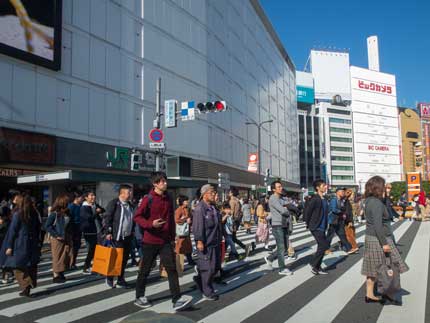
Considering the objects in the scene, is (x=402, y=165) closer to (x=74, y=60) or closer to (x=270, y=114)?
(x=270, y=114)

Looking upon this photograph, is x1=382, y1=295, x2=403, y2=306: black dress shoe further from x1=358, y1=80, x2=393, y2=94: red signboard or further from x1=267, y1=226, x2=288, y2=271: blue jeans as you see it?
x1=358, y1=80, x2=393, y2=94: red signboard

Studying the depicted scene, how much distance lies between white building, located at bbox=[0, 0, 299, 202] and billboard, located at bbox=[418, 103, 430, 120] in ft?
350

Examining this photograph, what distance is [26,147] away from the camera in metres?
16.8

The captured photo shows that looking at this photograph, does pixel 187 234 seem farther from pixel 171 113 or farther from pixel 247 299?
pixel 171 113

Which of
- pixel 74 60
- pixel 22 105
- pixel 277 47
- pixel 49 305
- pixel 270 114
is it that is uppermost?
pixel 277 47

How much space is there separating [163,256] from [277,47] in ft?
200

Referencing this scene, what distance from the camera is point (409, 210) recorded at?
2703 centimetres

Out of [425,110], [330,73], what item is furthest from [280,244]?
[425,110]

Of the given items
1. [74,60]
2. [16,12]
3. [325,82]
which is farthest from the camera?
[325,82]

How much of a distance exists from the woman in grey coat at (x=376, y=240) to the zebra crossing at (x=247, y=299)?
40cm

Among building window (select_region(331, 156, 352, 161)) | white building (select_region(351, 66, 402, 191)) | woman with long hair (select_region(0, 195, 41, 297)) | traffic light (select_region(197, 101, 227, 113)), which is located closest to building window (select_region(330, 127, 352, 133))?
white building (select_region(351, 66, 402, 191))

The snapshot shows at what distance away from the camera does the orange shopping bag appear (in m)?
6.42

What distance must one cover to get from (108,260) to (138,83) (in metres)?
19.1

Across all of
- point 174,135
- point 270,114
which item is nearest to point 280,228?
point 174,135
